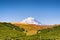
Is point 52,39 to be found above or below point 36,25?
below

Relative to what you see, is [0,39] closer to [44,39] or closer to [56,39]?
[44,39]

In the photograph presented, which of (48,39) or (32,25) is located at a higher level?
(32,25)

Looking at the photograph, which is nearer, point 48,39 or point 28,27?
point 48,39

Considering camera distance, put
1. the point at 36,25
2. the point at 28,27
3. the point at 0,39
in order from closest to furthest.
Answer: the point at 0,39, the point at 28,27, the point at 36,25

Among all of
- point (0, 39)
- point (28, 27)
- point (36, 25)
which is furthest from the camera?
point (36, 25)

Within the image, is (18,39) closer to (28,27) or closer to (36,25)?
(28,27)

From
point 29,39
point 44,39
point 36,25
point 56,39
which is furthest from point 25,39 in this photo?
point 36,25

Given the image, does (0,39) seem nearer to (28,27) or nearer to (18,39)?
(18,39)

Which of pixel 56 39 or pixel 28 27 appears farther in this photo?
pixel 28 27

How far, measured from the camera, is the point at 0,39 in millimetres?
45312

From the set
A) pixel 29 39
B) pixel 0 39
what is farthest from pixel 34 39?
pixel 0 39

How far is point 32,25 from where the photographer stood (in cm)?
9675

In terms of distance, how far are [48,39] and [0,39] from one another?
1262cm

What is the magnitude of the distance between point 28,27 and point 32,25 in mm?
5620
